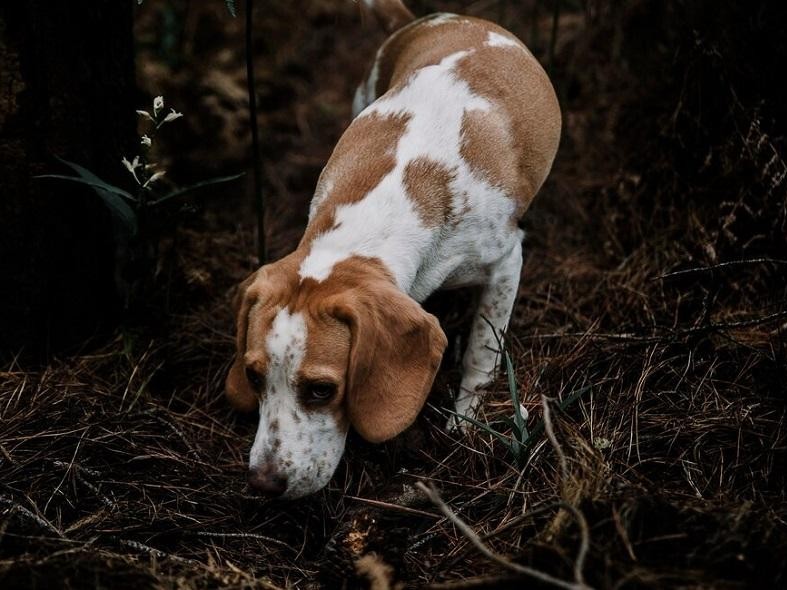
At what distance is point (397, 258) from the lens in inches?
103

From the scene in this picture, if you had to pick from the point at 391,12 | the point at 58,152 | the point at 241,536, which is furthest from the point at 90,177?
the point at 391,12

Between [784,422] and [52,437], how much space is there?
Answer: 101 inches

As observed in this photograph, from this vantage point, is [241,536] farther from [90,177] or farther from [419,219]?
[90,177]

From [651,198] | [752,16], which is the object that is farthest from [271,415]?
[752,16]

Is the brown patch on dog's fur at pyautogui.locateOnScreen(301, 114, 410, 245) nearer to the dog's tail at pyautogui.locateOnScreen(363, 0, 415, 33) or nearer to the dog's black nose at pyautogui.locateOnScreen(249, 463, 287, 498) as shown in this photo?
the dog's black nose at pyautogui.locateOnScreen(249, 463, 287, 498)

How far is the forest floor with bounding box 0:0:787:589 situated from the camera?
6.42 feet

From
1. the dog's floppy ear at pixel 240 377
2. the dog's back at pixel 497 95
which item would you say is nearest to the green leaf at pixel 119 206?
the dog's floppy ear at pixel 240 377

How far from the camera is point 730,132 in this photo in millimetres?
3621

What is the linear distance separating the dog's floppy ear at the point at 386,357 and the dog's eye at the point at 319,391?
0.06m

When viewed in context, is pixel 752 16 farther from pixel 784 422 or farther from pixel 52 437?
pixel 52 437

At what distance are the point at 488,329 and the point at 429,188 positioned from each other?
738 millimetres

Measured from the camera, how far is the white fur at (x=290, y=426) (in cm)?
229

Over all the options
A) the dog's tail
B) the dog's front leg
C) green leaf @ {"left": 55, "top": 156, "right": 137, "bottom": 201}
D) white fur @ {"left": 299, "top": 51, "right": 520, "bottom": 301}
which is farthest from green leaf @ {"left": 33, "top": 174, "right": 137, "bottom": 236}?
the dog's tail

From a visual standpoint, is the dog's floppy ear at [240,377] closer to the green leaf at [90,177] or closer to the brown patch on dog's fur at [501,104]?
the green leaf at [90,177]
